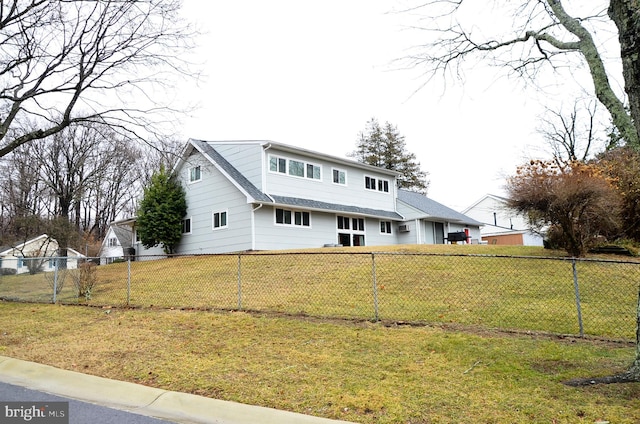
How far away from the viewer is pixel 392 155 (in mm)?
47938

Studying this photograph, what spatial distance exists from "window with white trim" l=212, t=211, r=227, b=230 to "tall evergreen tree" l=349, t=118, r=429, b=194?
29.8 m

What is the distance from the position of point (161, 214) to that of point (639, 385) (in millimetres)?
20198

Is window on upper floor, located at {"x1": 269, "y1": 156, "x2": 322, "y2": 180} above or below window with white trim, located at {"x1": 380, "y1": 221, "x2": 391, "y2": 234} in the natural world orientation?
above

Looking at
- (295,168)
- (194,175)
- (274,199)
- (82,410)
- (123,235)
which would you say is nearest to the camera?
(82,410)

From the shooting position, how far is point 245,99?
561 inches

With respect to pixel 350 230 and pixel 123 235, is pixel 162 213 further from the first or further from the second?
pixel 123 235

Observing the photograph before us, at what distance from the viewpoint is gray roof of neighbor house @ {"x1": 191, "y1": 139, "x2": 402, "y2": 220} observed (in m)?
18.7

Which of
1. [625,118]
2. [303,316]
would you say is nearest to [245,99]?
[303,316]

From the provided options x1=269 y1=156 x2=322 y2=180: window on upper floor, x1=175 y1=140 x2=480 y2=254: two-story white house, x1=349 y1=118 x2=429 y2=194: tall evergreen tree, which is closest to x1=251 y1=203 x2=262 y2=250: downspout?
x1=175 y1=140 x2=480 y2=254: two-story white house

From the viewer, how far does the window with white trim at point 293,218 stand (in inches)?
777

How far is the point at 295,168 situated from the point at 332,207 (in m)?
2.76

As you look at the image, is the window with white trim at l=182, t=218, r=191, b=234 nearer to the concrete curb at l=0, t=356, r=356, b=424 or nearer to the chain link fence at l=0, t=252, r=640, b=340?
the chain link fence at l=0, t=252, r=640, b=340

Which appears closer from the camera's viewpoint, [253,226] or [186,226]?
[253,226]

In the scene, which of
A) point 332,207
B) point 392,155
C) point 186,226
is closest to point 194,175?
point 186,226
